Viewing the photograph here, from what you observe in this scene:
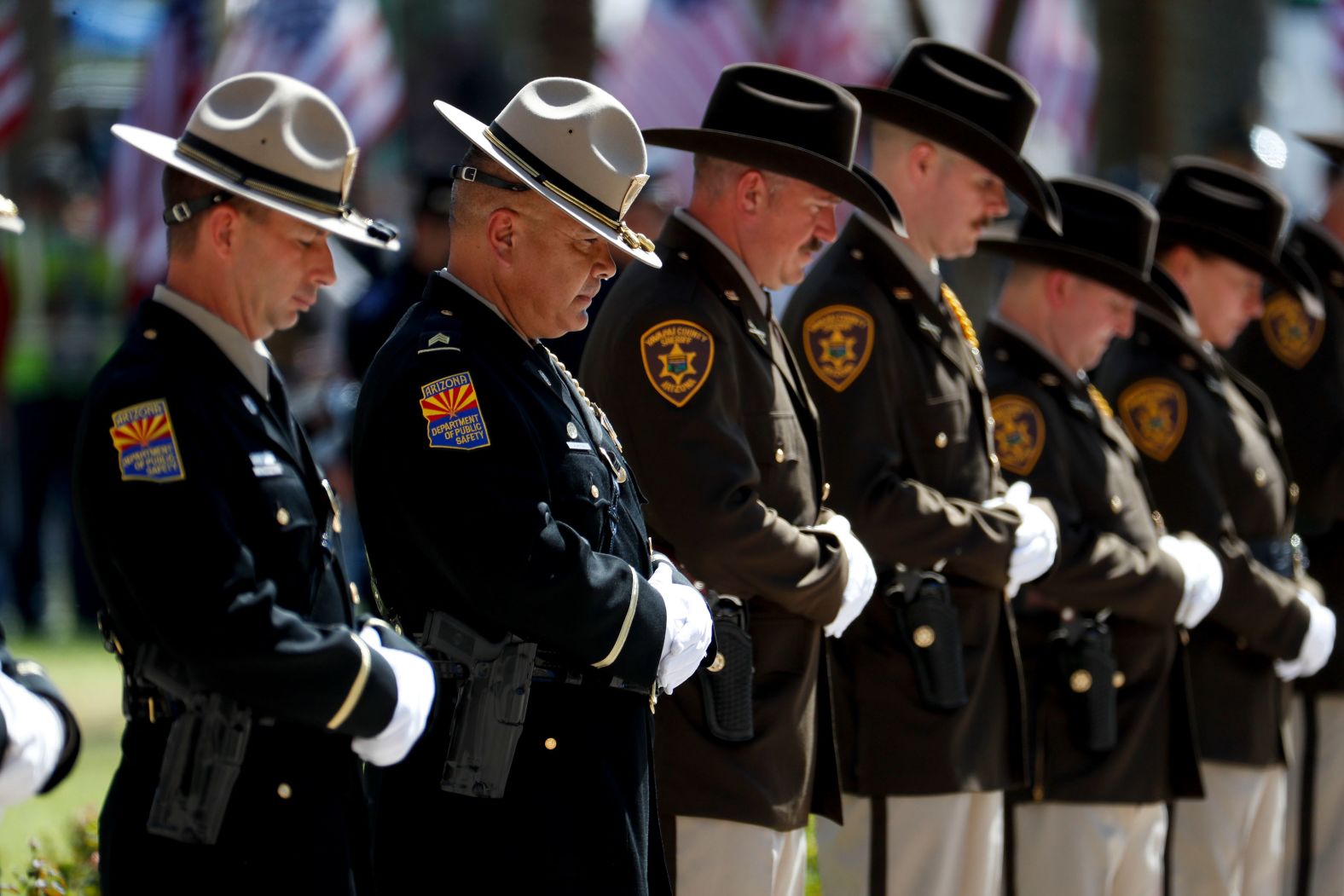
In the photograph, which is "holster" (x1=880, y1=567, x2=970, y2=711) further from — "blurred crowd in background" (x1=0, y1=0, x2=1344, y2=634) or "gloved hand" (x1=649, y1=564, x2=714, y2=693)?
"blurred crowd in background" (x1=0, y1=0, x2=1344, y2=634)

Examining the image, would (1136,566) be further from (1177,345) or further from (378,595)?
(378,595)

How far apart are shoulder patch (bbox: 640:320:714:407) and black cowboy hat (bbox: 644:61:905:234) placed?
0.49 metres

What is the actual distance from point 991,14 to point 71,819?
9.17 metres

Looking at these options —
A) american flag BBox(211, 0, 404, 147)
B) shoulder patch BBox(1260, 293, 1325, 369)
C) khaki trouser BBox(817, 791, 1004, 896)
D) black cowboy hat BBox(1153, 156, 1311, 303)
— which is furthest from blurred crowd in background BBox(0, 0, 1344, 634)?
khaki trouser BBox(817, 791, 1004, 896)

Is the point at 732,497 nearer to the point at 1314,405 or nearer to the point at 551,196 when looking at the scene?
the point at 551,196

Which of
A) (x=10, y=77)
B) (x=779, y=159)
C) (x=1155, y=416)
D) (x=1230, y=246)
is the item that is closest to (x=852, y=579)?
(x=779, y=159)

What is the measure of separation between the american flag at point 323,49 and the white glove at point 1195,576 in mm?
6128

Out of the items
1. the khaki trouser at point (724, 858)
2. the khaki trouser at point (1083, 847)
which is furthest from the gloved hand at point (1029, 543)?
the khaki trouser at point (724, 858)

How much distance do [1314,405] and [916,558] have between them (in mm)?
2582

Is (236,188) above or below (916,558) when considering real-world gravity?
above

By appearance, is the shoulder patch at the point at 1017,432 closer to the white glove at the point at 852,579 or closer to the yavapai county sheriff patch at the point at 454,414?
the white glove at the point at 852,579

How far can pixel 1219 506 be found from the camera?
6188 millimetres

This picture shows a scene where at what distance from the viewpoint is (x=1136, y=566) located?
5617mm

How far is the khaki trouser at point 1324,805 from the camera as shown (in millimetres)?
6867
